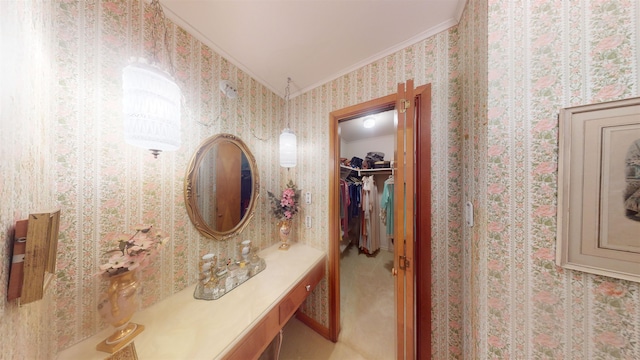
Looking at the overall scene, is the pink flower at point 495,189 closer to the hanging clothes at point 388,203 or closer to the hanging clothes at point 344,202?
the hanging clothes at point 344,202

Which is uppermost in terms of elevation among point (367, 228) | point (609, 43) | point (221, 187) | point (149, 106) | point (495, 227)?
point (609, 43)

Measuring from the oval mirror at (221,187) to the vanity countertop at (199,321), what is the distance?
1.25 ft

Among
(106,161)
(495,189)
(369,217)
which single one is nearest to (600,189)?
(495,189)

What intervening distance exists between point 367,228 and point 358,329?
1392 mm

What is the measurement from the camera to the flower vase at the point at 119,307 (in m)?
0.64

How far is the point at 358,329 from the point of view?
5.07 ft

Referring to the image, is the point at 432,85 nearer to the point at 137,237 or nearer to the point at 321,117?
the point at 321,117

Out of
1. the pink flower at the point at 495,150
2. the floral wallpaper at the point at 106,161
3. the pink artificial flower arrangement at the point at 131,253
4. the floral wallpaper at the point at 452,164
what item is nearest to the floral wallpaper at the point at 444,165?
the floral wallpaper at the point at 452,164

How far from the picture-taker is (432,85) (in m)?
1.04

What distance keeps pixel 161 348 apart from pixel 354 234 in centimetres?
270

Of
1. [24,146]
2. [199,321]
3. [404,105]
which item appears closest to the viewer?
[24,146]

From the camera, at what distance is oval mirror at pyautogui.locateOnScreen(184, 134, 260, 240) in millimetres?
1039

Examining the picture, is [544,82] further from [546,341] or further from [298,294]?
[298,294]

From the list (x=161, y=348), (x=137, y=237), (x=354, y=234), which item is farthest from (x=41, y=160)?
(x=354, y=234)
